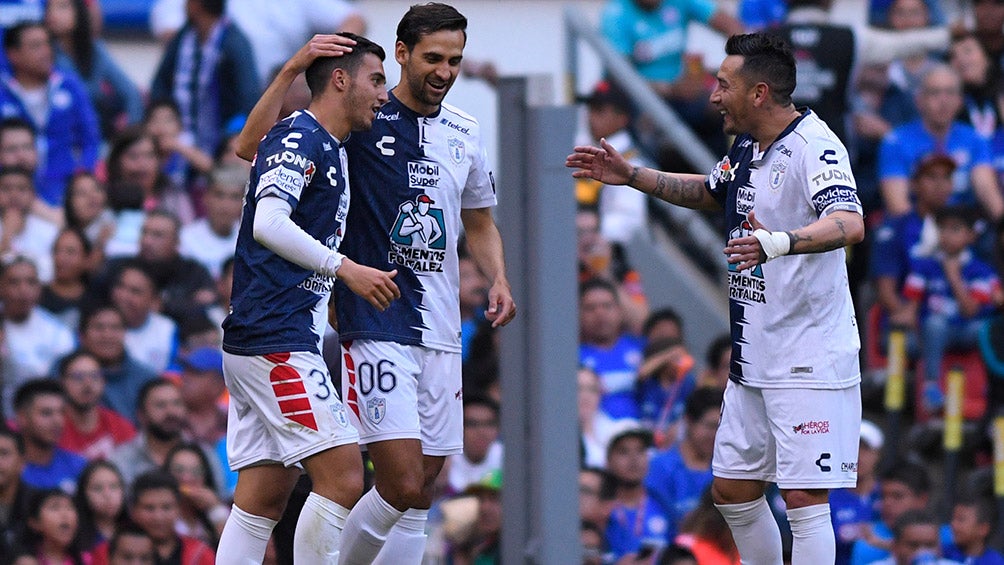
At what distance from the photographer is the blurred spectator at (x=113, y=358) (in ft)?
35.5

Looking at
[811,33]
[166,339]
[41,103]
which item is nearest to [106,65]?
[41,103]

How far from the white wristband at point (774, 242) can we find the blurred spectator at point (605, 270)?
16.3 ft

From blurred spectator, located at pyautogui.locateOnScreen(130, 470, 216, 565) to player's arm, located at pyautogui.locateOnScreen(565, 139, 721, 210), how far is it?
3.52m

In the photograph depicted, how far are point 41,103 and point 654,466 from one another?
5.17 meters

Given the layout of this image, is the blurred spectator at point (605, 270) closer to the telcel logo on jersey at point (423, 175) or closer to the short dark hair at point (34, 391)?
the short dark hair at point (34, 391)

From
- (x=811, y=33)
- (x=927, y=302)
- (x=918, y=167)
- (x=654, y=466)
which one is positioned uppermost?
(x=811, y=33)

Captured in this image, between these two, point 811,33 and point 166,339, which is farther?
point 811,33

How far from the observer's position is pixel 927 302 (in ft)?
37.6

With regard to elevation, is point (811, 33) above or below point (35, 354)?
above

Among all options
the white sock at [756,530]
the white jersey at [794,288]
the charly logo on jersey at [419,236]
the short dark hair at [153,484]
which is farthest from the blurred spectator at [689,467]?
the charly logo on jersey at [419,236]

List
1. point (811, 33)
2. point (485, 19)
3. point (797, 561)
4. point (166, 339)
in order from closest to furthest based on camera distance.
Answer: point (797, 561), point (166, 339), point (811, 33), point (485, 19)

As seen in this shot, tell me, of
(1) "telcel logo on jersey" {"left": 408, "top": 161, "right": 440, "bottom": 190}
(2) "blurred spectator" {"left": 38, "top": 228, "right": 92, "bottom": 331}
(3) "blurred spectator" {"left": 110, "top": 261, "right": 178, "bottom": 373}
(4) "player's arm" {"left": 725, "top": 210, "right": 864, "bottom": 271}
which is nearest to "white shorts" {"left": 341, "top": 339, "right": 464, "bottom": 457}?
(1) "telcel logo on jersey" {"left": 408, "top": 161, "right": 440, "bottom": 190}

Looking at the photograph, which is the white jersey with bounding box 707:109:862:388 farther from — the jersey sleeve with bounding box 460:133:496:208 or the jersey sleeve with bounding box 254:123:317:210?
the jersey sleeve with bounding box 254:123:317:210

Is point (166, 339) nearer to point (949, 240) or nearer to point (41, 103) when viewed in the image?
point (41, 103)
